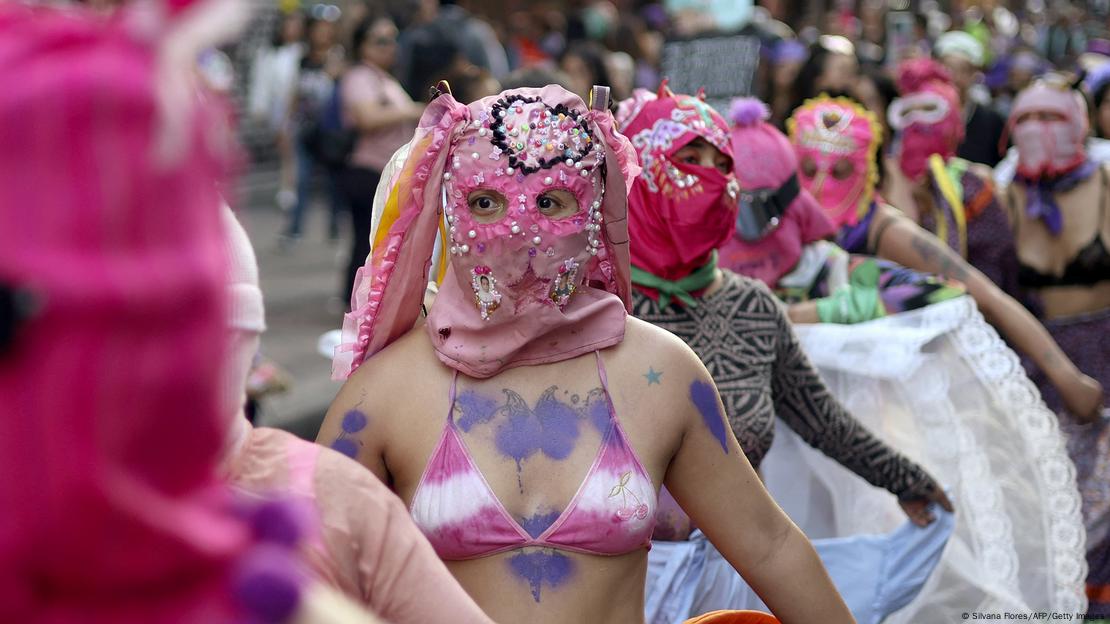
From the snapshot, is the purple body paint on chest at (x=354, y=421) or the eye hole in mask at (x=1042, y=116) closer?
the purple body paint on chest at (x=354, y=421)

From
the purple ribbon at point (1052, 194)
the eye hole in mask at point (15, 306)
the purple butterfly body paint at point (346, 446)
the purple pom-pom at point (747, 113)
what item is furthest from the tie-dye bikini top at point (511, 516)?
the purple ribbon at point (1052, 194)

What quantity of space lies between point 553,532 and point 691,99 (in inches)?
76.0

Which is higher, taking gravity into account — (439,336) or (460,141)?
(460,141)

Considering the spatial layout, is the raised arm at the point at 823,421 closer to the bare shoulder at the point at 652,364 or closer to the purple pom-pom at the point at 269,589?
the bare shoulder at the point at 652,364

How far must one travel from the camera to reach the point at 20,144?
1.18 m

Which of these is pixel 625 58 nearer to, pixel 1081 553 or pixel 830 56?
pixel 830 56

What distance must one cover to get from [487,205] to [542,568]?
71cm

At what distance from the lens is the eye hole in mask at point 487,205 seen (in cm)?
300

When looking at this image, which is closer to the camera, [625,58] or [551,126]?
[551,126]

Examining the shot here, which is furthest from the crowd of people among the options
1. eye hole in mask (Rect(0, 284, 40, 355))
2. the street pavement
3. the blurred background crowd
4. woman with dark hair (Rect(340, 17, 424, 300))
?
the street pavement

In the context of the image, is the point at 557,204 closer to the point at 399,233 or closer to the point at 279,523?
the point at 399,233

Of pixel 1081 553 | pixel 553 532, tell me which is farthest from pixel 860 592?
pixel 553 532

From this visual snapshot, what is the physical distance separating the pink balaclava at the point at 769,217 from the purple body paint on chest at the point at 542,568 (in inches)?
→ 98.9

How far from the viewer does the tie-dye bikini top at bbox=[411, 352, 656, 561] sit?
2873 millimetres
